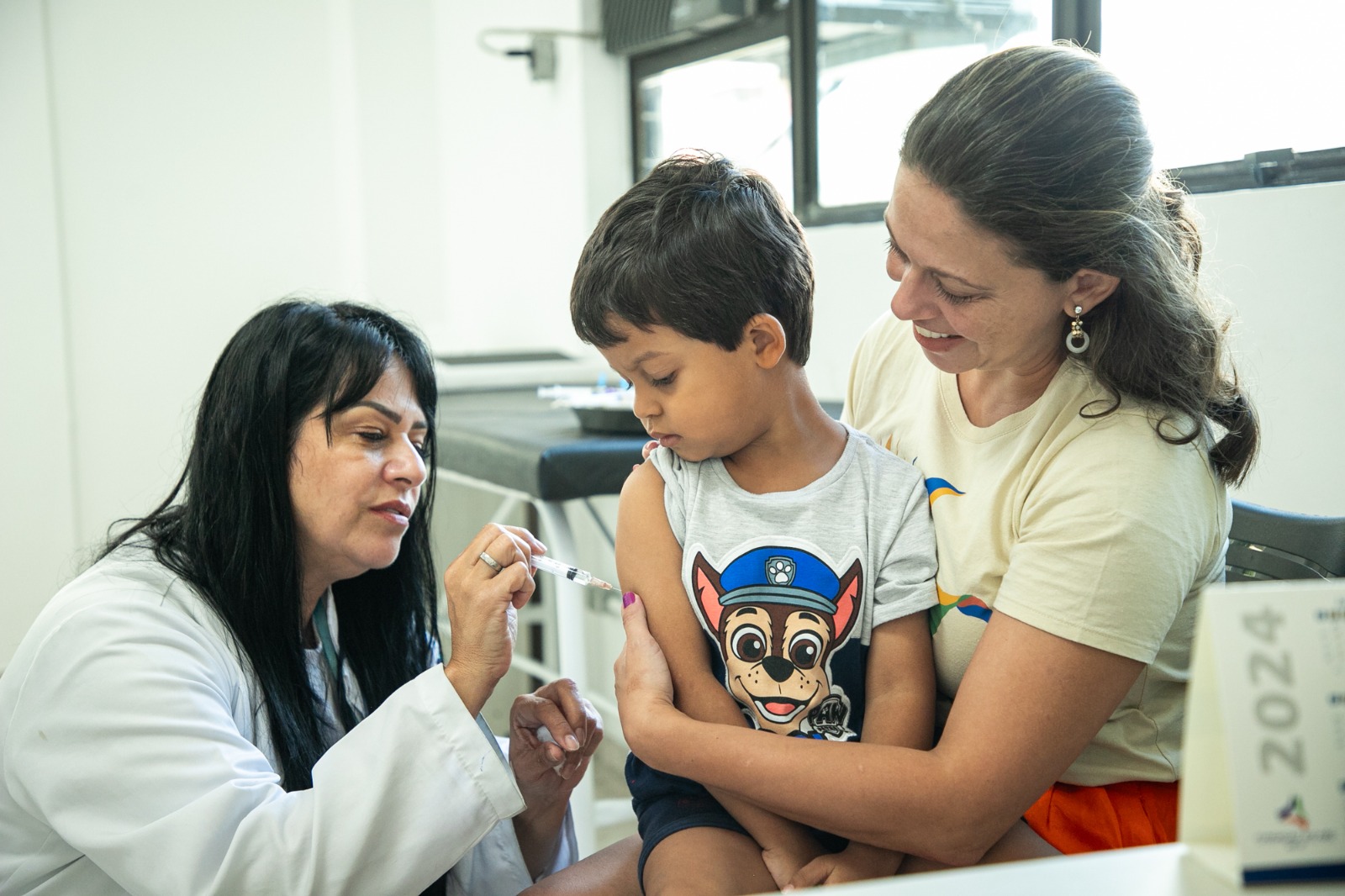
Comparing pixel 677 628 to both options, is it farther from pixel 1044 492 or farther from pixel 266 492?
pixel 266 492

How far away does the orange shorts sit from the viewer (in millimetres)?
1126

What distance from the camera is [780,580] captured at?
117 cm

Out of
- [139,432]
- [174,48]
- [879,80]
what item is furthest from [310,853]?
[174,48]

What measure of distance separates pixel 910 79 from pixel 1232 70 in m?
0.87

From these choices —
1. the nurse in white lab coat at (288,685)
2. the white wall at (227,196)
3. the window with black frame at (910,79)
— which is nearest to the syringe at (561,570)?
the nurse in white lab coat at (288,685)

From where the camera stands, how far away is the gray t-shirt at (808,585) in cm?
116

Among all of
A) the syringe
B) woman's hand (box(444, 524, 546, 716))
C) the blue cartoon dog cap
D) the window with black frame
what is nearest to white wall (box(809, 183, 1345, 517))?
the window with black frame

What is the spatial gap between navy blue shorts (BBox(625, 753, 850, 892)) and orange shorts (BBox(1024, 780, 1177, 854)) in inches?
8.4

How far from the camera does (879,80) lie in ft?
9.42

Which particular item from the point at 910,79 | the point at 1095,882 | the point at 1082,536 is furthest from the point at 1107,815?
the point at 910,79

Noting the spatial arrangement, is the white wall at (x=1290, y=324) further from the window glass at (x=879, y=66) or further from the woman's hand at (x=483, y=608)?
the woman's hand at (x=483, y=608)

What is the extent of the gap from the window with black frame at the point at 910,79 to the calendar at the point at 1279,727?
26.5 inches

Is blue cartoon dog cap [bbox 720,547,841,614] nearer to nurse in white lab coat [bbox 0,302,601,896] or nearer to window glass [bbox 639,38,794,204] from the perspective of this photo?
nurse in white lab coat [bbox 0,302,601,896]

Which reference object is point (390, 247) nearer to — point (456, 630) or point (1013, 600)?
point (456, 630)
